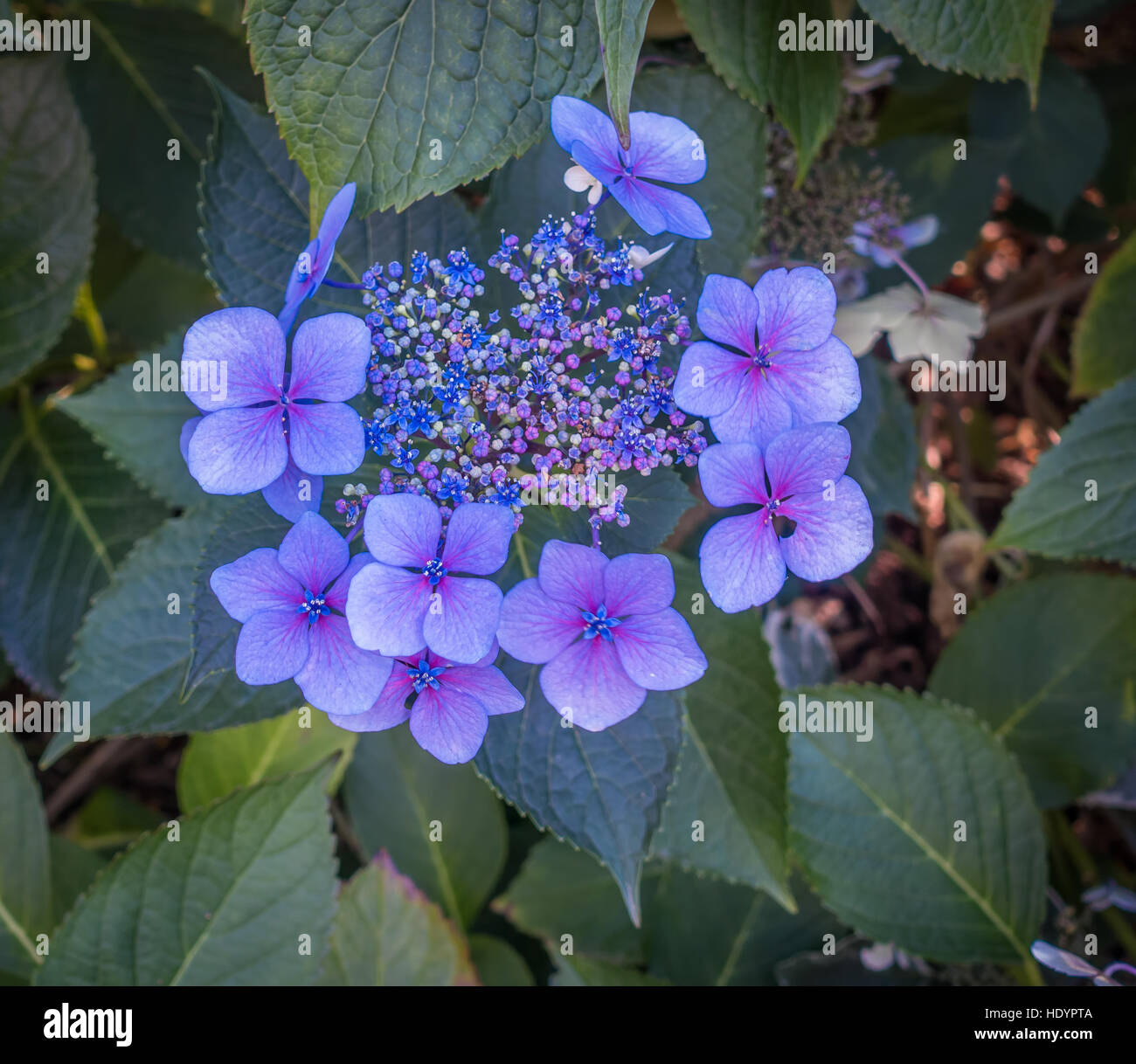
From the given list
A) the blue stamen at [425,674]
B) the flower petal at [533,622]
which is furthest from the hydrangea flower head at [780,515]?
the blue stamen at [425,674]

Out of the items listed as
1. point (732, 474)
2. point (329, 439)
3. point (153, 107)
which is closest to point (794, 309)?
point (732, 474)

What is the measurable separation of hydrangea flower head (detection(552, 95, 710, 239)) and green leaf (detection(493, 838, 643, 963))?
3.66 feet

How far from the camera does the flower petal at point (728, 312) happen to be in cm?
75

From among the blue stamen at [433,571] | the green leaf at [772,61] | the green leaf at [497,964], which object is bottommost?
the green leaf at [497,964]

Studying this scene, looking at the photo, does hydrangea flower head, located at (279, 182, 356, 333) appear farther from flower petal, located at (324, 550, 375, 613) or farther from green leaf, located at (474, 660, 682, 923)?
Answer: green leaf, located at (474, 660, 682, 923)

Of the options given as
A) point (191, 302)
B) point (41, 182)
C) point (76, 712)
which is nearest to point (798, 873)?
point (76, 712)

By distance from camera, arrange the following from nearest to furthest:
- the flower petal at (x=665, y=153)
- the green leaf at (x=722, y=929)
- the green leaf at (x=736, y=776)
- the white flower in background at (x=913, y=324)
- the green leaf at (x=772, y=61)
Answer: the flower petal at (x=665, y=153) < the green leaf at (x=772, y=61) < the green leaf at (x=736, y=776) < the white flower in background at (x=913, y=324) < the green leaf at (x=722, y=929)

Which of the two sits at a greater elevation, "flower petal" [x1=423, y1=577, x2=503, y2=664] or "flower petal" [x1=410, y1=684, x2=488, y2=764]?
"flower petal" [x1=423, y1=577, x2=503, y2=664]

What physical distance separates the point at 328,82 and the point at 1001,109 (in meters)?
1.12

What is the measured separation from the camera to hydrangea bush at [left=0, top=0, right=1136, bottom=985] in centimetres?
75

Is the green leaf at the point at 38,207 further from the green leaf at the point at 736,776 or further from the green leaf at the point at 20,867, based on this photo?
the green leaf at the point at 736,776

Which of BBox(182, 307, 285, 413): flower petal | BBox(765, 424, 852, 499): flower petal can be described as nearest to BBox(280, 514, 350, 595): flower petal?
BBox(182, 307, 285, 413): flower petal

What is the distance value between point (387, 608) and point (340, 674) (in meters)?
0.08

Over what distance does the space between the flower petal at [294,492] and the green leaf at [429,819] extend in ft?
2.88
